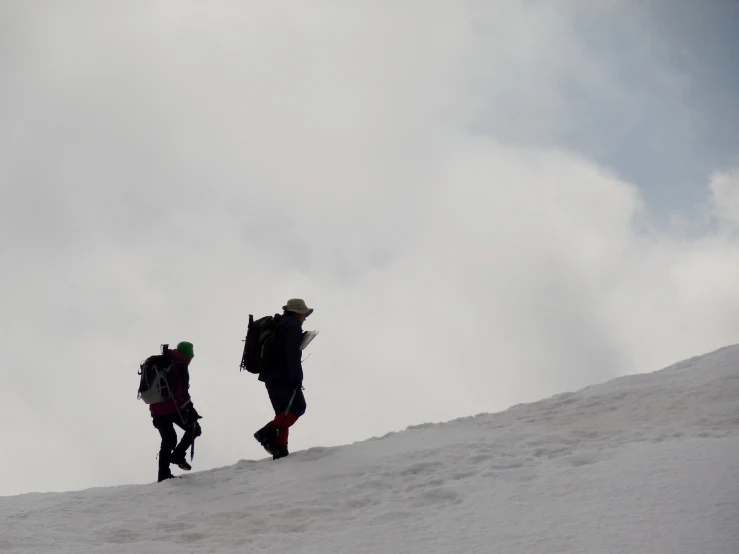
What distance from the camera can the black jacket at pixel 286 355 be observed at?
11014 millimetres

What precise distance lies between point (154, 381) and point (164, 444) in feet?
3.19

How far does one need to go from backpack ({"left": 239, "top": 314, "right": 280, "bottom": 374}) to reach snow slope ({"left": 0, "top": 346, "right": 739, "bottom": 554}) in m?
1.46

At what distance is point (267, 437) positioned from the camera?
432 inches

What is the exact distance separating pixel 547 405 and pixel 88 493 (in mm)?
7102

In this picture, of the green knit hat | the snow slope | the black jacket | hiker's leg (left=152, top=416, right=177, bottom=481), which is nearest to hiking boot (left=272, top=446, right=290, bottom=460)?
the snow slope

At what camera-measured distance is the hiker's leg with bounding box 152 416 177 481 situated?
10781mm

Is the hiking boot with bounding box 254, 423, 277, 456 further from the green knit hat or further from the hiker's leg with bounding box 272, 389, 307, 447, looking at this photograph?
the green knit hat

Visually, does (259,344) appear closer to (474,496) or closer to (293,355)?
(293,355)

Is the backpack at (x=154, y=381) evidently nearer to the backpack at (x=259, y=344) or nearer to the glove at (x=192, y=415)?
the glove at (x=192, y=415)

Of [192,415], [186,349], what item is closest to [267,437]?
[192,415]

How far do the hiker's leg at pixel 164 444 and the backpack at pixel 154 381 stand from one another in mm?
327

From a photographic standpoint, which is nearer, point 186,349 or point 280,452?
point 280,452

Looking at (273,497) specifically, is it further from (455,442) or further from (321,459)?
(455,442)

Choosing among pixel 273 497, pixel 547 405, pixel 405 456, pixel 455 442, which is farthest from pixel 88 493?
pixel 547 405
